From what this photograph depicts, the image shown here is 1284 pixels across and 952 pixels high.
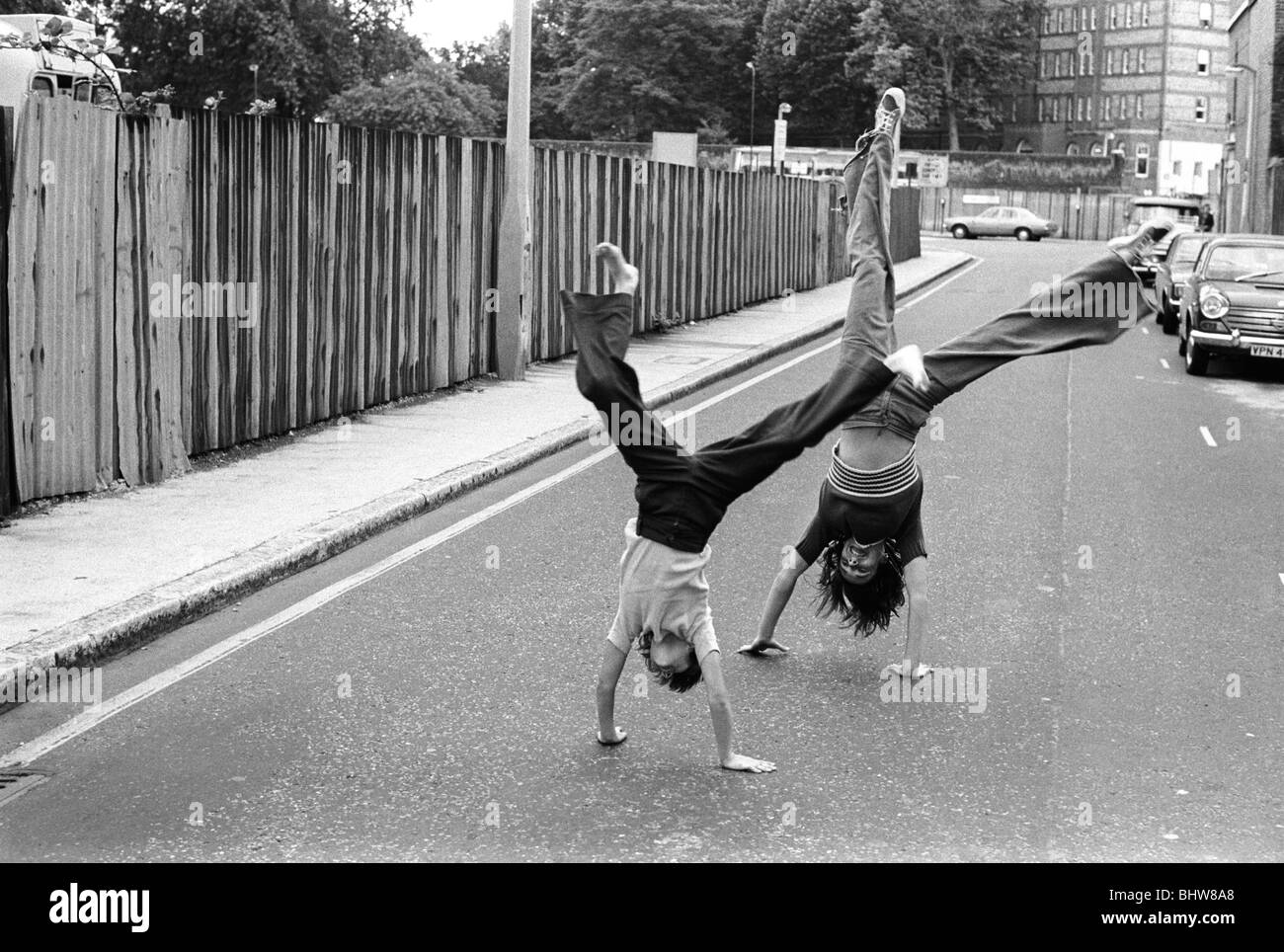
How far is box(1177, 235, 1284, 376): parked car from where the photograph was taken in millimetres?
19828

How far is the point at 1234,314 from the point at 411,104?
2228 inches

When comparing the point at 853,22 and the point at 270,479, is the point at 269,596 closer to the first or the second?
the point at 270,479

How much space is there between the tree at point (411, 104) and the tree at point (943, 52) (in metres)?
34.0

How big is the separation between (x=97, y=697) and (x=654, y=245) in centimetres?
1734

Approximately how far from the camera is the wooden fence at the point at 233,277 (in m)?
9.78

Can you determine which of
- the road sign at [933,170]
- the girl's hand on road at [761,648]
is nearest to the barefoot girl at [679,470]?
the girl's hand on road at [761,648]

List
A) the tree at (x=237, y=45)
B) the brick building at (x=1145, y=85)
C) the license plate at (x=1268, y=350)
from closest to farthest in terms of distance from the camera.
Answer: the license plate at (x=1268, y=350) → the tree at (x=237, y=45) → the brick building at (x=1145, y=85)

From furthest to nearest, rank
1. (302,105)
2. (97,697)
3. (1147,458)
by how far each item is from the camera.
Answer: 1. (302,105)
2. (1147,458)
3. (97,697)

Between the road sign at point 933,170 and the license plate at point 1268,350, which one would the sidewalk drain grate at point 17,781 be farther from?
the road sign at point 933,170

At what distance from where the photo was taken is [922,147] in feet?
348

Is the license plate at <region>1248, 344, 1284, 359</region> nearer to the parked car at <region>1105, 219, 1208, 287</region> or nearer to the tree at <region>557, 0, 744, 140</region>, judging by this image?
the parked car at <region>1105, 219, 1208, 287</region>

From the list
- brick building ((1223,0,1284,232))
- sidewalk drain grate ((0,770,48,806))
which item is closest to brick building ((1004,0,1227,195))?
brick building ((1223,0,1284,232))
